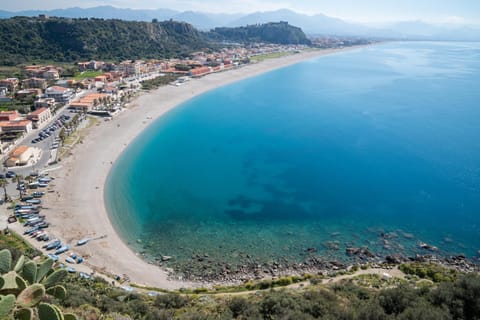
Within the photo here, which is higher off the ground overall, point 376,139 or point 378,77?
point 378,77

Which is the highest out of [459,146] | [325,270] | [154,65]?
[154,65]

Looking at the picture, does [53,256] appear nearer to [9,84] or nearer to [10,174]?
[10,174]

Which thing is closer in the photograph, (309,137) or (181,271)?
(181,271)

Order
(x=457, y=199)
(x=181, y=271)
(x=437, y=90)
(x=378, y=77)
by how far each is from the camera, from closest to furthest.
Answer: (x=181, y=271) < (x=457, y=199) < (x=437, y=90) < (x=378, y=77)

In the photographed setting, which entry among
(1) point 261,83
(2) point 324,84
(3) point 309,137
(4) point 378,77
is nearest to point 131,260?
(3) point 309,137

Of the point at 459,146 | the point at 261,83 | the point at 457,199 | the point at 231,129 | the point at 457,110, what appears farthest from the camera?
the point at 261,83

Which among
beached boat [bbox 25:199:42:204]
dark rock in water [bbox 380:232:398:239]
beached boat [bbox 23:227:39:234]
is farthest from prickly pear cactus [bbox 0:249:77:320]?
dark rock in water [bbox 380:232:398:239]

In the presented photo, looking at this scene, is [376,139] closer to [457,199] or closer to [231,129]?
[457,199]
